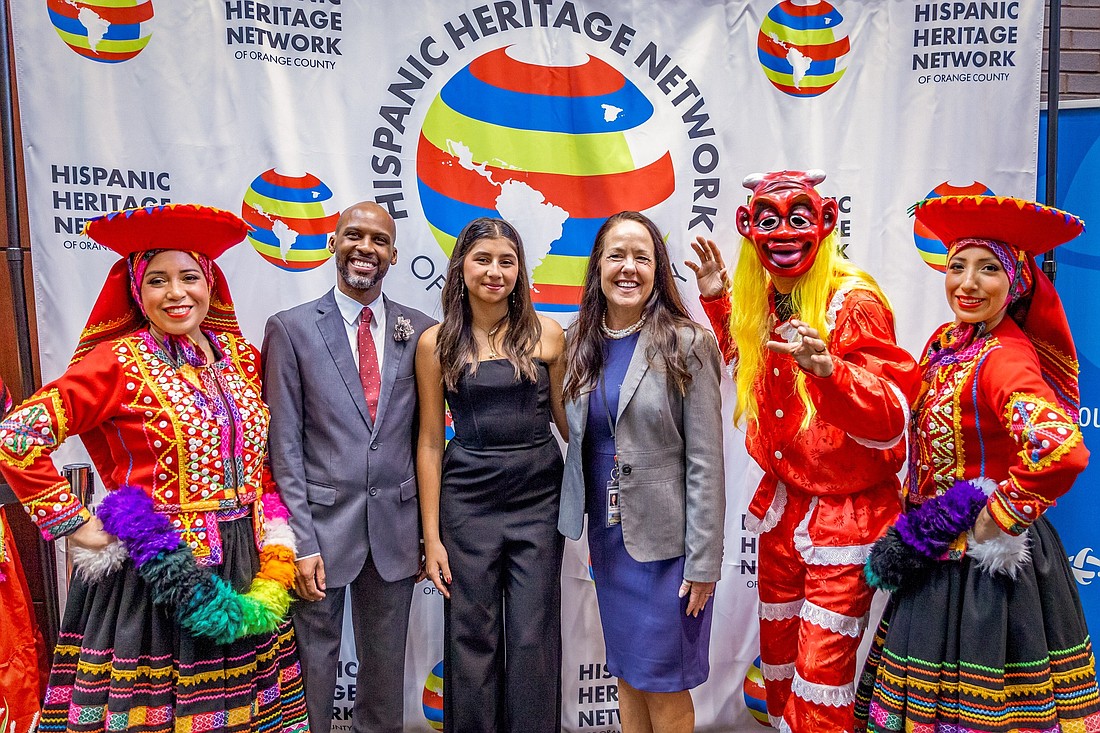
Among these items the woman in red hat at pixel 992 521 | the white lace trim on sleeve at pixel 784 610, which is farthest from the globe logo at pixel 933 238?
the white lace trim on sleeve at pixel 784 610

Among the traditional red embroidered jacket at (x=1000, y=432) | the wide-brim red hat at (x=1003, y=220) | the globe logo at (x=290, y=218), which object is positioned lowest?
the traditional red embroidered jacket at (x=1000, y=432)

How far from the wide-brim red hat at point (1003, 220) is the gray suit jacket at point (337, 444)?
193cm

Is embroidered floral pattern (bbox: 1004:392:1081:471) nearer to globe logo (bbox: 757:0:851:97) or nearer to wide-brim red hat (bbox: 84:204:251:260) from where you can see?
globe logo (bbox: 757:0:851:97)

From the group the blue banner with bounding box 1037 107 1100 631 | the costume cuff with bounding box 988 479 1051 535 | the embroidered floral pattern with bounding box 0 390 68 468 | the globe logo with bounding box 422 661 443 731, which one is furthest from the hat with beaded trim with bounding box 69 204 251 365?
the blue banner with bounding box 1037 107 1100 631

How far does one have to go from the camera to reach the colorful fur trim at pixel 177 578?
2.27 meters

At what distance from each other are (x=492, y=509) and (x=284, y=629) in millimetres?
815

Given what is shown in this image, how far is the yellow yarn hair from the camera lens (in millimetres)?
2654

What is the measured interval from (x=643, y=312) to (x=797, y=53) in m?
1.60

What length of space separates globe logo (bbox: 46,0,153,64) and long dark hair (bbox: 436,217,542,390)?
167 cm

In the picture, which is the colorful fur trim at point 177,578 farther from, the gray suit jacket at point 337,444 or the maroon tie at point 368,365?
the maroon tie at point 368,365

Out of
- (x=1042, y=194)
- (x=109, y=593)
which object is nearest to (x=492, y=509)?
(x=109, y=593)

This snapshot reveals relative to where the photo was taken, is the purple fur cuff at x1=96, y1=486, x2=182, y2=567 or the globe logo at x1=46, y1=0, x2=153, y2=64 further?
the globe logo at x1=46, y1=0, x2=153, y2=64

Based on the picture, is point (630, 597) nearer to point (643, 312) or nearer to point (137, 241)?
point (643, 312)

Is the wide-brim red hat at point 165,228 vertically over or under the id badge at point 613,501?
over
